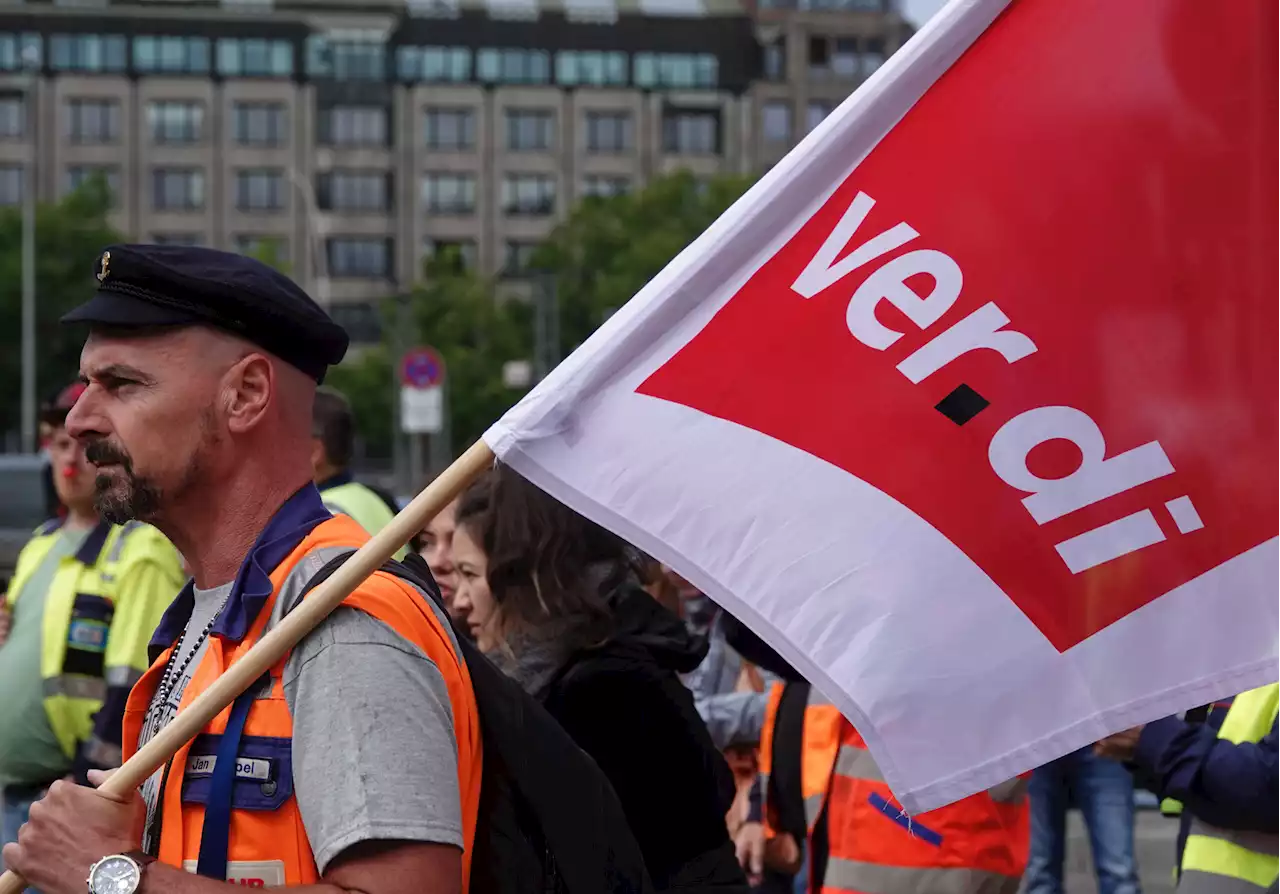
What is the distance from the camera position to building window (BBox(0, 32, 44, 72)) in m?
77.2

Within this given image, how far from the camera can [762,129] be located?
81750 mm

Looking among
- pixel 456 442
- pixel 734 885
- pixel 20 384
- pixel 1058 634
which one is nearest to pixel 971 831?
pixel 734 885

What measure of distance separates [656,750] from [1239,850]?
128 cm

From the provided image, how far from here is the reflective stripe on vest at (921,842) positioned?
13.6 feet

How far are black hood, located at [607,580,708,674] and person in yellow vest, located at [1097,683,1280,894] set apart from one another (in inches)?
36.6

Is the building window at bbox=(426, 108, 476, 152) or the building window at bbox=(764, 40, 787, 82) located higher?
the building window at bbox=(764, 40, 787, 82)

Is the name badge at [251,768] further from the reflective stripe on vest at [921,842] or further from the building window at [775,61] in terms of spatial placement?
the building window at [775,61]

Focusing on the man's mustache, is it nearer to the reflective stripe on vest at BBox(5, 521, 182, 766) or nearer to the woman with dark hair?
the woman with dark hair

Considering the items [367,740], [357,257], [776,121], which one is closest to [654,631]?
[367,740]

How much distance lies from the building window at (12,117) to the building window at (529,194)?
18999 millimetres

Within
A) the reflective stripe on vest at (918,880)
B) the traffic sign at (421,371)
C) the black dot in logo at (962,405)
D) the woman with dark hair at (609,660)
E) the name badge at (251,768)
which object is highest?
the black dot in logo at (962,405)

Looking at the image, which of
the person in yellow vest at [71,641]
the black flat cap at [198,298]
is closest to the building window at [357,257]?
the person in yellow vest at [71,641]

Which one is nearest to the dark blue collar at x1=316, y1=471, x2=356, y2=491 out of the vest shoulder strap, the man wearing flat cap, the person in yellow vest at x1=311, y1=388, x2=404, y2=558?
the person in yellow vest at x1=311, y1=388, x2=404, y2=558

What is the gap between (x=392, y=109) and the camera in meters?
79.9
